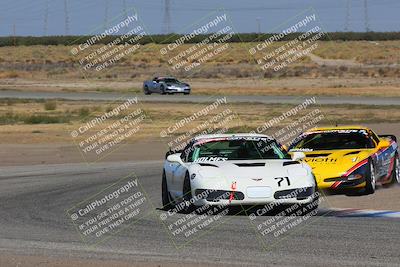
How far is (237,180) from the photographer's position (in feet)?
47.3

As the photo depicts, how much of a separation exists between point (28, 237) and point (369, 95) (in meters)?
48.1

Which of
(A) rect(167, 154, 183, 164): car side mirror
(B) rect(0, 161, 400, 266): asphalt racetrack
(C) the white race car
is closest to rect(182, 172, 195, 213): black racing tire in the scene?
(C) the white race car

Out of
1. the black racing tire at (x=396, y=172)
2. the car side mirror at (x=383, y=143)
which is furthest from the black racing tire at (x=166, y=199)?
the black racing tire at (x=396, y=172)

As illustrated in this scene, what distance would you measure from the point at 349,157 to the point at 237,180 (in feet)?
12.4

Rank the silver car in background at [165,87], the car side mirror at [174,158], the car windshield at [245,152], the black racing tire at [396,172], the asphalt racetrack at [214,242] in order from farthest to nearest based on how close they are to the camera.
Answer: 1. the silver car in background at [165,87]
2. the black racing tire at [396,172]
3. the car windshield at [245,152]
4. the car side mirror at [174,158]
5. the asphalt racetrack at [214,242]

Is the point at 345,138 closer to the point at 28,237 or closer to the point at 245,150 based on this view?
the point at 245,150

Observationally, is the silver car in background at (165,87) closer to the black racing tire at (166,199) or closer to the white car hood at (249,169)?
the black racing tire at (166,199)

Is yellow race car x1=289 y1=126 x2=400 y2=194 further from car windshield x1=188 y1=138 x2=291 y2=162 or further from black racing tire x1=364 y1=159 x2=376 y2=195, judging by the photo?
car windshield x1=188 y1=138 x2=291 y2=162

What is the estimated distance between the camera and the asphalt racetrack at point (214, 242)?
1062 centimetres

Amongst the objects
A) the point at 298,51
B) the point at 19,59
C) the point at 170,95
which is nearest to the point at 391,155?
the point at 170,95

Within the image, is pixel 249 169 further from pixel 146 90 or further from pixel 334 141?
pixel 146 90

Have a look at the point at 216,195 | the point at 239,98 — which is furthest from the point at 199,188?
the point at 239,98

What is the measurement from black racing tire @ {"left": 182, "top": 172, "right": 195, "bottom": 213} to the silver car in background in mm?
48697

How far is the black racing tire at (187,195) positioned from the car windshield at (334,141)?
168 inches
